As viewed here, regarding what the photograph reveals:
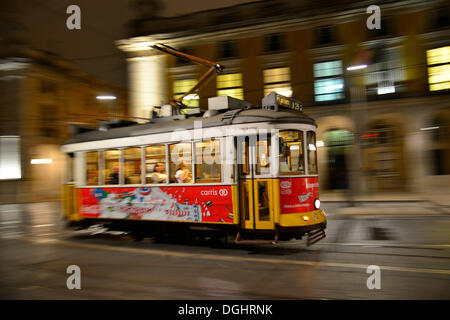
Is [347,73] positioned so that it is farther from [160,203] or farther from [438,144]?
[160,203]

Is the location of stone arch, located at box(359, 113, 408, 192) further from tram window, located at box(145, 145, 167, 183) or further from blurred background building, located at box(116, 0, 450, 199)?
tram window, located at box(145, 145, 167, 183)

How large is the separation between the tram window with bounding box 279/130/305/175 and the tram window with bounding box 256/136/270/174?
278 mm

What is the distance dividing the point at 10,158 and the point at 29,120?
314 cm

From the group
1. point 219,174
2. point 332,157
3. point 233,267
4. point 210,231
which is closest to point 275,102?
point 219,174

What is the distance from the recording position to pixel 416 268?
6.45 m

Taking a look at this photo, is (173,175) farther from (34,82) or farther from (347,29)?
(34,82)

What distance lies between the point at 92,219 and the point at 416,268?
8410mm

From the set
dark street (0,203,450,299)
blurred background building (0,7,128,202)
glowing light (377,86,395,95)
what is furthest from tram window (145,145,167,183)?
blurred background building (0,7,128,202)

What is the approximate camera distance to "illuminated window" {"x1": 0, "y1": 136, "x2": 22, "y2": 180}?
2797 centimetres

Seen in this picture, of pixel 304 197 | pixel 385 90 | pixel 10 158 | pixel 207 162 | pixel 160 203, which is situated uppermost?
pixel 385 90

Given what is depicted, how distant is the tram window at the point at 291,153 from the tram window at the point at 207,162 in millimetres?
1393

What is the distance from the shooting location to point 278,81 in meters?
22.6

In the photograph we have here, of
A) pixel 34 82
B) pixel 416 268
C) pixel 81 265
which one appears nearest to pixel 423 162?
→ pixel 416 268

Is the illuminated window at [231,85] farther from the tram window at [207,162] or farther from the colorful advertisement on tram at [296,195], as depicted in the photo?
the colorful advertisement on tram at [296,195]
